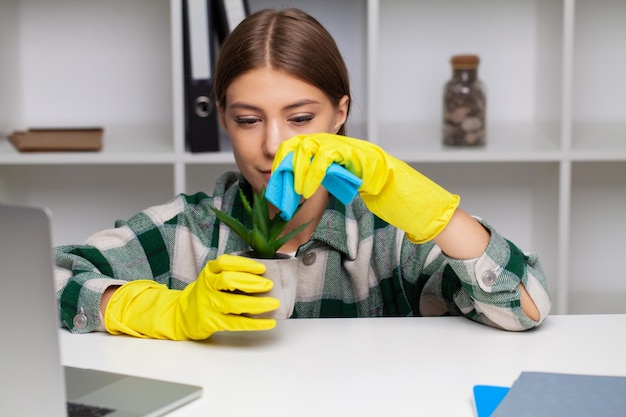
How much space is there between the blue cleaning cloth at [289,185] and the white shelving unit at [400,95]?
4.17ft

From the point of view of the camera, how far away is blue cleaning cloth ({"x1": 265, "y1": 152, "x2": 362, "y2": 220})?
1.05 m

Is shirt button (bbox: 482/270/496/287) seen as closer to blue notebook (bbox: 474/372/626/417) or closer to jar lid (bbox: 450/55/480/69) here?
blue notebook (bbox: 474/372/626/417)

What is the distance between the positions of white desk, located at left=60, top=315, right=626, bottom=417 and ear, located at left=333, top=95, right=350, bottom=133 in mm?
438

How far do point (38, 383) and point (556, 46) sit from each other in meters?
1.81

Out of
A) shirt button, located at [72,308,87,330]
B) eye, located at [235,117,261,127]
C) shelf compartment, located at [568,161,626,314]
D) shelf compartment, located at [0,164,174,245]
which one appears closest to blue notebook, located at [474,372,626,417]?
shirt button, located at [72,308,87,330]

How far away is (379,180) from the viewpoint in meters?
1.13

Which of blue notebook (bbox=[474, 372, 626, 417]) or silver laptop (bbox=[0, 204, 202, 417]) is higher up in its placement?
silver laptop (bbox=[0, 204, 202, 417])

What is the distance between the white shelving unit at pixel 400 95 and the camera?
95.4 inches

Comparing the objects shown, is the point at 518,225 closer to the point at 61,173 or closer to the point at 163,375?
the point at 61,173

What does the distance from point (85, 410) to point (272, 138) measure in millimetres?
619

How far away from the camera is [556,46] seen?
222cm

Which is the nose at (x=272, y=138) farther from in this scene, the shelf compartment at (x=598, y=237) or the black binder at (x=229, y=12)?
the shelf compartment at (x=598, y=237)

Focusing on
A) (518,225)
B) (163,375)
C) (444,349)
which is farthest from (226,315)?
(518,225)

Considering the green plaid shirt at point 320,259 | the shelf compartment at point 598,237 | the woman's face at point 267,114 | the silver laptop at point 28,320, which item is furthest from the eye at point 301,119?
the shelf compartment at point 598,237
